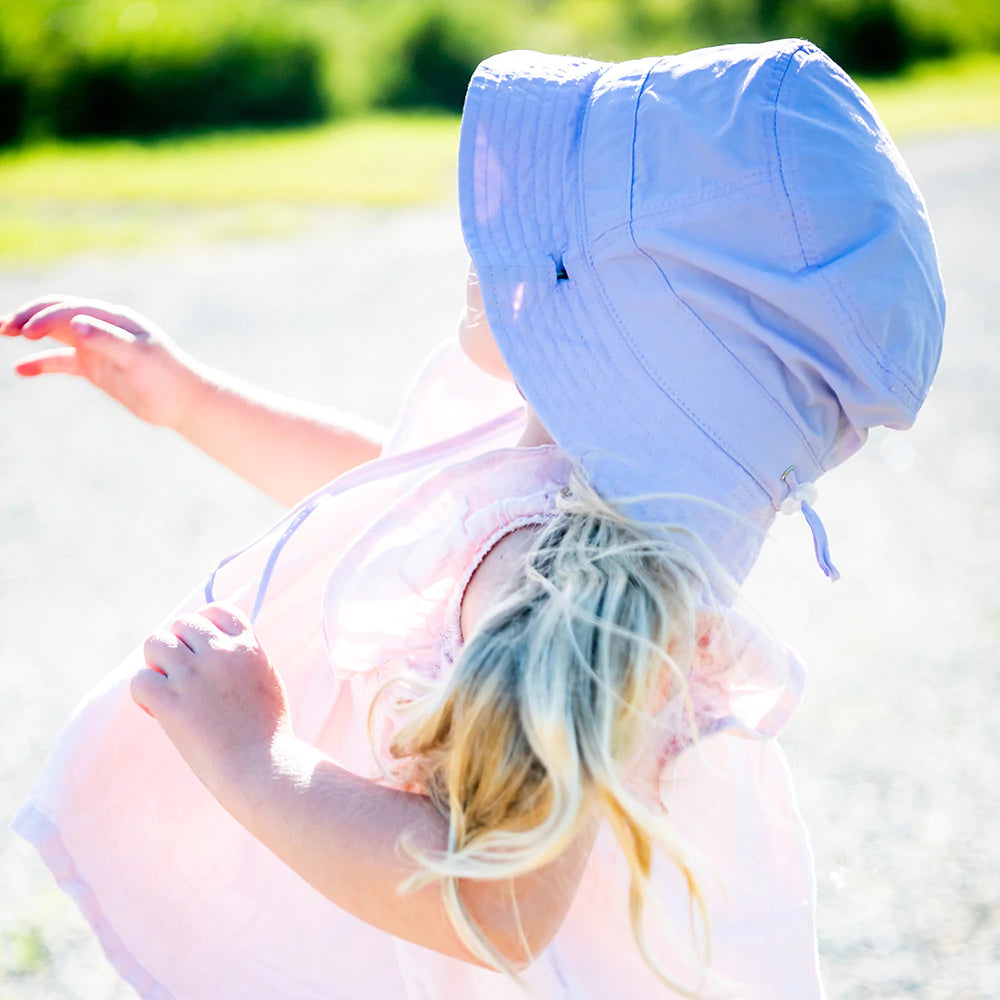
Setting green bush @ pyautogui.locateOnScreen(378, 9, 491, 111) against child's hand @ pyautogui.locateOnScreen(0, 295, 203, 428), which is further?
green bush @ pyautogui.locateOnScreen(378, 9, 491, 111)

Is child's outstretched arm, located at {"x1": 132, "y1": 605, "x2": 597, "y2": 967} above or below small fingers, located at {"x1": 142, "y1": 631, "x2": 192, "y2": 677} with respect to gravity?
below

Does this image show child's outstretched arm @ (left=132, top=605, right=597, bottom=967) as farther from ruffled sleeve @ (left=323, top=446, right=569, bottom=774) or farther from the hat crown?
the hat crown

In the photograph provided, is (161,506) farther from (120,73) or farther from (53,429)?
(120,73)

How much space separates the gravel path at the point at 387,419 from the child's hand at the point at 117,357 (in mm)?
715

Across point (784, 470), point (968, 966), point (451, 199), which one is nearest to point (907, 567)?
Result: point (968, 966)

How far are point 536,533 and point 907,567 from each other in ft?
7.05

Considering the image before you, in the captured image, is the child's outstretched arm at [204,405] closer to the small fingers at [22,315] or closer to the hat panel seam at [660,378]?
the small fingers at [22,315]

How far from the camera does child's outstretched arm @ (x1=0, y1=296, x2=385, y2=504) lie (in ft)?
4.67

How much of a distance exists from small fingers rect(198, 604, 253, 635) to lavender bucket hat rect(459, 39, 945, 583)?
0.33m

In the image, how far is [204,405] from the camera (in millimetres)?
1445

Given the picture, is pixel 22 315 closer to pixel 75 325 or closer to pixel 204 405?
pixel 75 325

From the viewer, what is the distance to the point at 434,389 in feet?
4.71

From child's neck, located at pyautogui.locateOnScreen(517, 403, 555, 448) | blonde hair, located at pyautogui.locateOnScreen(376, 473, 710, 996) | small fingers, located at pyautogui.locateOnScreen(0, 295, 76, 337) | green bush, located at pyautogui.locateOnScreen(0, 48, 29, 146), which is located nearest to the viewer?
blonde hair, located at pyautogui.locateOnScreen(376, 473, 710, 996)

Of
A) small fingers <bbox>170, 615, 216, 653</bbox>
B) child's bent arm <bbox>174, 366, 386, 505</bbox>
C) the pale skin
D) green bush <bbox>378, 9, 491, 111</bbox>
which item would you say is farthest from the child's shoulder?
green bush <bbox>378, 9, 491, 111</bbox>
